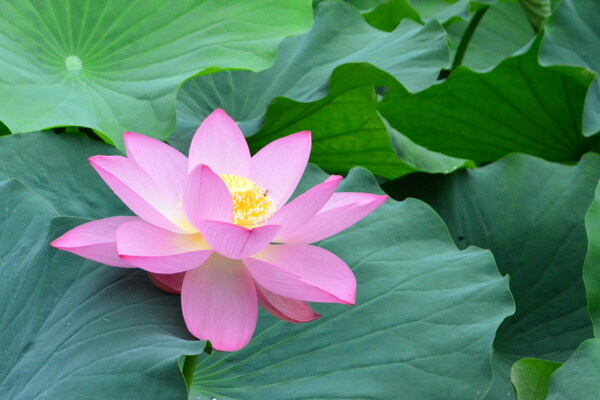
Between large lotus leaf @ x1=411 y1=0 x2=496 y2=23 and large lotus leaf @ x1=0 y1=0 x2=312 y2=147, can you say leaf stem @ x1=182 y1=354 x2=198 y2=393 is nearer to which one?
large lotus leaf @ x1=0 y1=0 x2=312 y2=147

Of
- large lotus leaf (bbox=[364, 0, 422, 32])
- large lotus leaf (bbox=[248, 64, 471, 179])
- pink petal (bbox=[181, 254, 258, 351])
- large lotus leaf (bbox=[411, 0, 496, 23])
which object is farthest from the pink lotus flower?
large lotus leaf (bbox=[364, 0, 422, 32])

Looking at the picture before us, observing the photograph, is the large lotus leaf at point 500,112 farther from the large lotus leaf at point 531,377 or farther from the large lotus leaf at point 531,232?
the large lotus leaf at point 531,377

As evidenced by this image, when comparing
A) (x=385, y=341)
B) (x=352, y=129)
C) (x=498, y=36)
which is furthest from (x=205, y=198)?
(x=498, y=36)

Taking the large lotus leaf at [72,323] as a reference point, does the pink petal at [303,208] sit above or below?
above

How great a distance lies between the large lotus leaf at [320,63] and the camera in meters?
1.24

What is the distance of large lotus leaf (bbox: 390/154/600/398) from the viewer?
1.10 meters

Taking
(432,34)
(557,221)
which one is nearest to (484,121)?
(432,34)

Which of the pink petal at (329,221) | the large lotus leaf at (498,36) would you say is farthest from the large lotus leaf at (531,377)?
the large lotus leaf at (498,36)

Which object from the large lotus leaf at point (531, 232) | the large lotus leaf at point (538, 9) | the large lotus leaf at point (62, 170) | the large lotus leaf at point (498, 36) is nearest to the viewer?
the large lotus leaf at point (62, 170)

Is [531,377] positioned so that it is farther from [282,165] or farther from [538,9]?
[538,9]

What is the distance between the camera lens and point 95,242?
27.2 inches

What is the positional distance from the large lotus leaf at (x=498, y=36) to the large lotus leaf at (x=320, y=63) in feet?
2.65

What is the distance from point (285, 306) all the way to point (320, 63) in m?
0.67

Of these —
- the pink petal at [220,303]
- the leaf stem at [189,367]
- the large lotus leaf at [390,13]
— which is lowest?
the leaf stem at [189,367]
